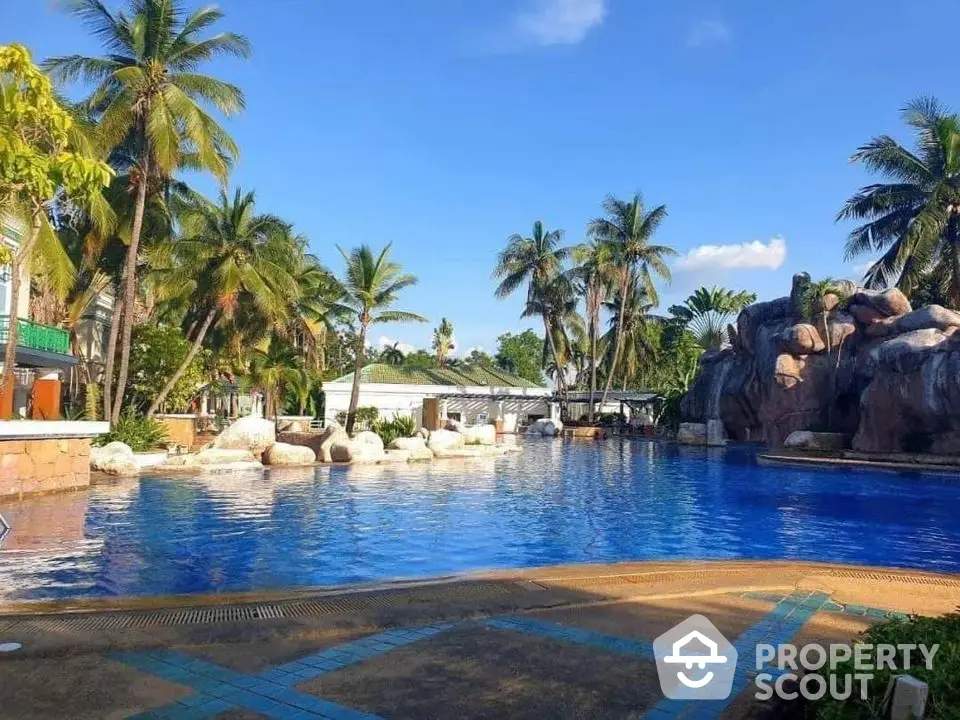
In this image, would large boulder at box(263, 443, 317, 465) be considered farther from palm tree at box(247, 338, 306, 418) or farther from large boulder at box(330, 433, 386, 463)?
palm tree at box(247, 338, 306, 418)

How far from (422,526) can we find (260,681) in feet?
26.3

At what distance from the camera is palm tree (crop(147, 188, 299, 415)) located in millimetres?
24594

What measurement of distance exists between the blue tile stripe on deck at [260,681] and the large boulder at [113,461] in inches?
564

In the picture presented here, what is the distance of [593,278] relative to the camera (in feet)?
154

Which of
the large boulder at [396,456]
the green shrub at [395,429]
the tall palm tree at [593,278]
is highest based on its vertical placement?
the tall palm tree at [593,278]

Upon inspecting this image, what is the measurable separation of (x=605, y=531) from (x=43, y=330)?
1702cm

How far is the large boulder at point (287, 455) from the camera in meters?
22.0

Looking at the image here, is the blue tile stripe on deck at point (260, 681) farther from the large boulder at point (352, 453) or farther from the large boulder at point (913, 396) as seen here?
the large boulder at point (913, 396)

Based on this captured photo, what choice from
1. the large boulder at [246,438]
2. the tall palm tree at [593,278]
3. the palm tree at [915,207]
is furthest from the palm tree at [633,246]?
the large boulder at [246,438]

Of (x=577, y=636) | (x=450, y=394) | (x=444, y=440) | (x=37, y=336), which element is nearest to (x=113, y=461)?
(x=37, y=336)

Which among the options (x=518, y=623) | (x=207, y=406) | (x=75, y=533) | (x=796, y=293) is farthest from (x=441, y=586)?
(x=207, y=406)

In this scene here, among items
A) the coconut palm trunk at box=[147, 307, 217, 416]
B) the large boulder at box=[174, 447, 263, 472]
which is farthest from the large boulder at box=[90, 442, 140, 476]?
the coconut palm trunk at box=[147, 307, 217, 416]

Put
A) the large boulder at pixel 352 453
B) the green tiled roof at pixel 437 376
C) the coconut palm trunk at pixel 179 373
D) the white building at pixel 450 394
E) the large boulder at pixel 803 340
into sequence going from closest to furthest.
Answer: the coconut palm trunk at pixel 179 373
the large boulder at pixel 352 453
the large boulder at pixel 803 340
the white building at pixel 450 394
the green tiled roof at pixel 437 376

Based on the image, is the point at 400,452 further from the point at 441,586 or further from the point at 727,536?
the point at 441,586
